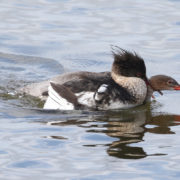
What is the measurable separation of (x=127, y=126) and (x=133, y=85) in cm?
129

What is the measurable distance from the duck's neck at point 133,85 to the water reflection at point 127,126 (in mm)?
247

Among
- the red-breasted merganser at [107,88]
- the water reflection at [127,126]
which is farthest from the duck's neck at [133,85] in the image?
the water reflection at [127,126]

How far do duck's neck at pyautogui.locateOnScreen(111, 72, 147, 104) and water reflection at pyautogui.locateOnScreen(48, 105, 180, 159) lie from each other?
0.25 meters

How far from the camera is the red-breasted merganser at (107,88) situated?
10.5 m

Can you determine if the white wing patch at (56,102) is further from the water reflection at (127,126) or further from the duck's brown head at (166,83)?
the duck's brown head at (166,83)

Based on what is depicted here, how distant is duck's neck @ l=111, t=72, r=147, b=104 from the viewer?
35.9 feet

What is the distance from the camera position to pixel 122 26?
16.0m

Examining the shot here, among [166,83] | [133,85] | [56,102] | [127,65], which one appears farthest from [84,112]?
[166,83]

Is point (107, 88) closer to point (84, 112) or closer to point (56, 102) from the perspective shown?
point (84, 112)

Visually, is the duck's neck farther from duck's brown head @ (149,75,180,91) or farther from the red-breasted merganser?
duck's brown head @ (149,75,180,91)

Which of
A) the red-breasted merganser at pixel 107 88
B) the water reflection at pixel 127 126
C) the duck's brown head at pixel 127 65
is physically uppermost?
the duck's brown head at pixel 127 65

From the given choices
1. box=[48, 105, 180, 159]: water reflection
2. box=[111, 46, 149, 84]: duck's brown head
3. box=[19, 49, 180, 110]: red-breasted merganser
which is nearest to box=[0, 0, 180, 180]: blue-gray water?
box=[48, 105, 180, 159]: water reflection

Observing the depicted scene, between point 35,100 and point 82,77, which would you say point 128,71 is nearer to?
point 82,77

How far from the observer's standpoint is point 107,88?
34.2ft
